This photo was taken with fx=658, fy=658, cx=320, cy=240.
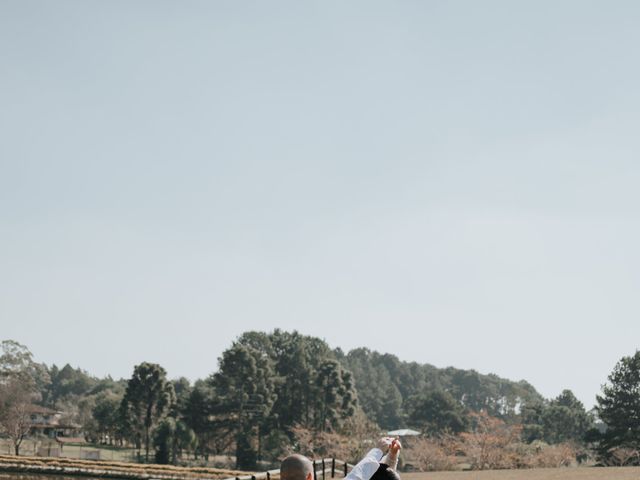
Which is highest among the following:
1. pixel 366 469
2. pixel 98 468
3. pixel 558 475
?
pixel 366 469

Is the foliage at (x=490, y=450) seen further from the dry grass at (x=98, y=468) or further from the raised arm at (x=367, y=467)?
the raised arm at (x=367, y=467)

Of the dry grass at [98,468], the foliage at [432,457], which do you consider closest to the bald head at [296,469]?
the foliage at [432,457]

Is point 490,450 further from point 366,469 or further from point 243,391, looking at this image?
point 366,469

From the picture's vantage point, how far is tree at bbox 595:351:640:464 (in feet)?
125

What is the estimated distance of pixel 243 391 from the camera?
46.7 meters

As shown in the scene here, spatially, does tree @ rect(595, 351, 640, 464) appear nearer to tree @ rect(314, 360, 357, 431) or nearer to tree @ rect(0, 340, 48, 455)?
tree @ rect(314, 360, 357, 431)

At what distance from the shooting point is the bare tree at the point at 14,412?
52656 millimetres

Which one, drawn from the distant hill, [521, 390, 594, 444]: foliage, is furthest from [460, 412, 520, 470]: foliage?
the distant hill

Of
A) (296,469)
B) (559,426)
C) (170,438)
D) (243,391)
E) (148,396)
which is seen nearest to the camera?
(296,469)

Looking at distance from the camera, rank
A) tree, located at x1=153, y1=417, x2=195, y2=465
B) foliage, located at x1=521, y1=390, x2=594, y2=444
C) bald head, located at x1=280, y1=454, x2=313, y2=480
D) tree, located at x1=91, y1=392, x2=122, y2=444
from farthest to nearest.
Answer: tree, located at x1=91, y1=392, x2=122, y2=444 → foliage, located at x1=521, y1=390, x2=594, y2=444 → tree, located at x1=153, y1=417, x2=195, y2=465 → bald head, located at x1=280, y1=454, x2=313, y2=480

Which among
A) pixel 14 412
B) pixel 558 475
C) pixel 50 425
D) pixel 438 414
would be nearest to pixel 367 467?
pixel 558 475

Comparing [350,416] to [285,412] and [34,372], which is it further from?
[34,372]

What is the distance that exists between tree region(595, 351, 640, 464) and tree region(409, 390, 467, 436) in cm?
1570

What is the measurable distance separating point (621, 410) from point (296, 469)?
42.0m
